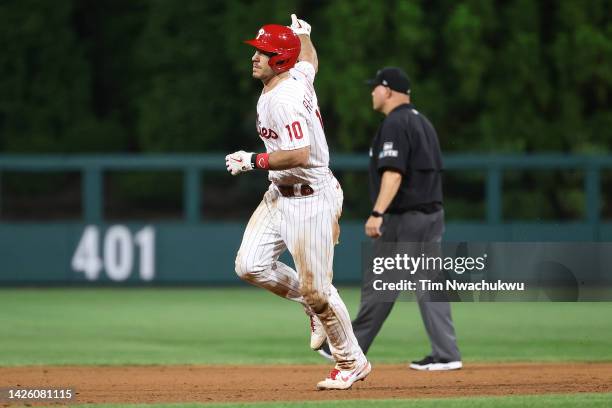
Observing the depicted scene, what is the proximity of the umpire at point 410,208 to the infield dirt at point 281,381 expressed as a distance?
290 millimetres

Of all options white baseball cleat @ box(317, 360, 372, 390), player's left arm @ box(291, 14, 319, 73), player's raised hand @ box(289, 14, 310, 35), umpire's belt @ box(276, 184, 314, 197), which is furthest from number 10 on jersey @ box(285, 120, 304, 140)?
white baseball cleat @ box(317, 360, 372, 390)

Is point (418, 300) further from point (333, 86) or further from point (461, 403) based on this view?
point (333, 86)

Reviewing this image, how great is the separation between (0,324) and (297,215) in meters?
6.72

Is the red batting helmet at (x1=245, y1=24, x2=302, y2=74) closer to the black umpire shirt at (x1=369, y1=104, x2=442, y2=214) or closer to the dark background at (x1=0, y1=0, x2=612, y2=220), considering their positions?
the black umpire shirt at (x1=369, y1=104, x2=442, y2=214)

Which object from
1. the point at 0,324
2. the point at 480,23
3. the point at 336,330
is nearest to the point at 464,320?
the point at 0,324

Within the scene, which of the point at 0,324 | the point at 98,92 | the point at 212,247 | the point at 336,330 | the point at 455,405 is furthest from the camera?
the point at 98,92

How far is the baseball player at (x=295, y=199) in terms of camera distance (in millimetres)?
8086

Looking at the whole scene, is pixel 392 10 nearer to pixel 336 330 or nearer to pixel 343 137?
pixel 343 137

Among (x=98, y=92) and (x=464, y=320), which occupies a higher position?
(x=98, y=92)

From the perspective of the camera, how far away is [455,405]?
25.6ft

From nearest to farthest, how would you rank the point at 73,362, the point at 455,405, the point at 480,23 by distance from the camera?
1. the point at 455,405
2. the point at 73,362
3. the point at 480,23

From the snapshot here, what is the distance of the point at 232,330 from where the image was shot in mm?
13555

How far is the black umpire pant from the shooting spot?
382 inches
